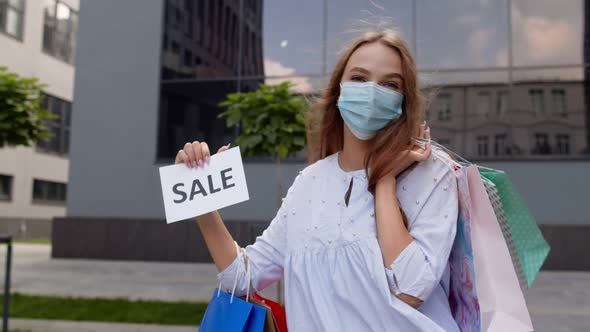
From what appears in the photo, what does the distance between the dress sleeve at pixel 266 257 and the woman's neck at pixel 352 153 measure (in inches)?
7.8

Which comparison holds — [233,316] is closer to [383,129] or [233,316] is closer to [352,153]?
[352,153]

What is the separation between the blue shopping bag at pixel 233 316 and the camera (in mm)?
1497

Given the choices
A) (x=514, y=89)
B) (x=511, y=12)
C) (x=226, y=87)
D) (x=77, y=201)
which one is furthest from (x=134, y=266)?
(x=511, y=12)

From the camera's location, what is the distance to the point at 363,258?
Answer: 1.32 metres

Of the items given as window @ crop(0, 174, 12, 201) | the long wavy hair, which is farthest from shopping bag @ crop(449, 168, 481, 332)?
window @ crop(0, 174, 12, 201)

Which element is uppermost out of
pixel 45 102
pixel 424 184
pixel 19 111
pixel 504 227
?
pixel 45 102

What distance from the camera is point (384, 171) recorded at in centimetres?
138

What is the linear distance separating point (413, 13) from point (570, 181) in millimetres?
5150

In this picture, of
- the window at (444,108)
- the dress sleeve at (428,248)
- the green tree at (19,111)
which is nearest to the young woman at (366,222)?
the dress sleeve at (428,248)

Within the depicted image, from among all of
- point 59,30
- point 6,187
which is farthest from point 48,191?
point 59,30

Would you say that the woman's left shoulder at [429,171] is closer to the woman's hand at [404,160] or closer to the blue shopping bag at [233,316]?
the woman's hand at [404,160]

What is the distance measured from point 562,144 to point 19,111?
10.7 meters

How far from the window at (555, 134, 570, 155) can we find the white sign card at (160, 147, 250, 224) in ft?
38.9

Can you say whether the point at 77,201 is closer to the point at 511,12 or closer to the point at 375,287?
the point at 511,12
